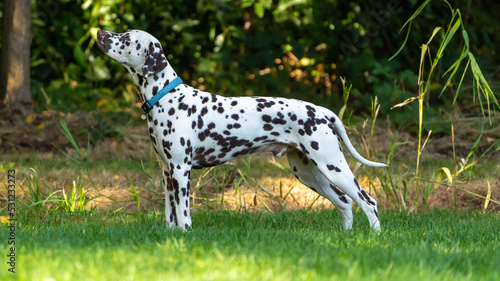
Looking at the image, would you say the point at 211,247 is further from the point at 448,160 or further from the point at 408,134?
the point at 408,134

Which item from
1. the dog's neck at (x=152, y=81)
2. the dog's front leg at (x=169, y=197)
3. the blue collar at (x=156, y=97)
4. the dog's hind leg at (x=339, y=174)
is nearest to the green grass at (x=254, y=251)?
the dog's front leg at (x=169, y=197)

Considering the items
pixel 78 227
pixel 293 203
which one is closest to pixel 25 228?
pixel 78 227

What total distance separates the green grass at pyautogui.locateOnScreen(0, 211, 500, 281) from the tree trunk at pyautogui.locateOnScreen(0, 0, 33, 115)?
3.80 metres

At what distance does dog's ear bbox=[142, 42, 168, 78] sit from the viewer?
15.6ft

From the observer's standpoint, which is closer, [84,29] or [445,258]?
[445,258]

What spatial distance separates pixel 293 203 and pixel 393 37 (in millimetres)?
4774

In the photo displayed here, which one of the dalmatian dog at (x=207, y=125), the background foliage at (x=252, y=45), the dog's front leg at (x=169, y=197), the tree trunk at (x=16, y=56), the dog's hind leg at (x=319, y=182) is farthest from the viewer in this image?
the background foliage at (x=252, y=45)

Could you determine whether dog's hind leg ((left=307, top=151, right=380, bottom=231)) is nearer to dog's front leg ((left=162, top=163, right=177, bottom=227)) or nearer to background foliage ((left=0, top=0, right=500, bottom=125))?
dog's front leg ((left=162, top=163, right=177, bottom=227))

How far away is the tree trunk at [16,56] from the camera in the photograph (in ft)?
28.0

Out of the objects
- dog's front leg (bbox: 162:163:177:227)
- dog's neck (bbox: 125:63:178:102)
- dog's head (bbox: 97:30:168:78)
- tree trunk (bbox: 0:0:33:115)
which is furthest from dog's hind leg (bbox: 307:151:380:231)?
tree trunk (bbox: 0:0:33:115)

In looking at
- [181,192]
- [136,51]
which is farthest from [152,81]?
[181,192]

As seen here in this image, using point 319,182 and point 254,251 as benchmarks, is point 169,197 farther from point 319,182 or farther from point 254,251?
point 254,251

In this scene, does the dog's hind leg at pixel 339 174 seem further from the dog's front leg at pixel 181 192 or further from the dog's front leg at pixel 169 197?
the dog's front leg at pixel 169 197

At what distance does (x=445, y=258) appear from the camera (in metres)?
3.75
